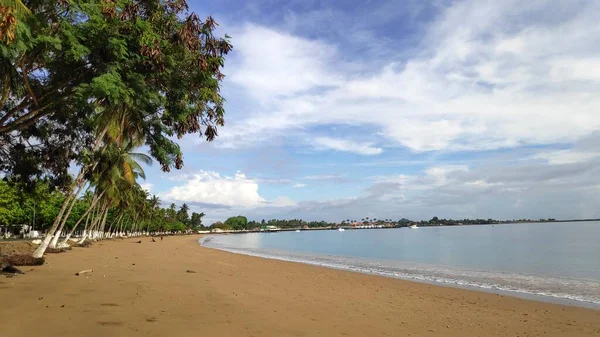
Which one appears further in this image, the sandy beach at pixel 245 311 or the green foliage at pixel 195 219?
the green foliage at pixel 195 219

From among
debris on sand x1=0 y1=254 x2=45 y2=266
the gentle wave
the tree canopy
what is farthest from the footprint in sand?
the gentle wave

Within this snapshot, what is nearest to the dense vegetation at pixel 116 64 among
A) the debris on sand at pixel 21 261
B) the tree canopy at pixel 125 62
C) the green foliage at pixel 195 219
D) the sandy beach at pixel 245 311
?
the tree canopy at pixel 125 62

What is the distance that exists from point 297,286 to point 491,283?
10.2 m

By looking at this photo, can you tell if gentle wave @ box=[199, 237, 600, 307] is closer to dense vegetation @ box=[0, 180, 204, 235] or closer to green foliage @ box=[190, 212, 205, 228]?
dense vegetation @ box=[0, 180, 204, 235]

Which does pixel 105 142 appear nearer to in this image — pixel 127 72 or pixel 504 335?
pixel 127 72

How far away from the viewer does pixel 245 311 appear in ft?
27.5

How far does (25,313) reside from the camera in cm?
677

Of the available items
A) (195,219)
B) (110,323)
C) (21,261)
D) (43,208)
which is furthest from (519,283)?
(195,219)

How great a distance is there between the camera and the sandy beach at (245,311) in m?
6.54

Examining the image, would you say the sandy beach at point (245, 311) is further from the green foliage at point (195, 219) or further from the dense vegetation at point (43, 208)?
the green foliage at point (195, 219)

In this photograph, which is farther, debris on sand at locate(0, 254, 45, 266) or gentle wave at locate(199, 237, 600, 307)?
gentle wave at locate(199, 237, 600, 307)

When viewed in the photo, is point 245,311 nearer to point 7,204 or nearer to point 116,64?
point 116,64

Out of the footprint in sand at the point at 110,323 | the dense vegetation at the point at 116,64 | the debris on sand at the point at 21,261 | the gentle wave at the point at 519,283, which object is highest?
the dense vegetation at the point at 116,64

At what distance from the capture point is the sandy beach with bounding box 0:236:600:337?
654 cm
